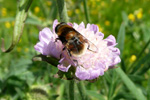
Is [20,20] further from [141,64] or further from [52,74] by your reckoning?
[141,64]

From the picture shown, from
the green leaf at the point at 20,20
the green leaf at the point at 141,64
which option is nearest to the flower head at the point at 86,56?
the green leaf at the point at 20,20

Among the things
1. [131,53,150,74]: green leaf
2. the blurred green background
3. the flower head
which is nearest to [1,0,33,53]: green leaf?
the flower head

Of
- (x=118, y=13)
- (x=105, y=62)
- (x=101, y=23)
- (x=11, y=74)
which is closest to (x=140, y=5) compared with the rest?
(x=118, y=13)

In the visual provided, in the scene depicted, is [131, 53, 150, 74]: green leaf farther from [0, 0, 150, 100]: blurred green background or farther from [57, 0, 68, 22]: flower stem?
[57, 0, 68, 22]: flower stem

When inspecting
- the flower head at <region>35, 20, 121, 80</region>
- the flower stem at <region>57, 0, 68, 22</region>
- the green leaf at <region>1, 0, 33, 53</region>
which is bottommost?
the flower head at <region>35, 20, 121, 80</region>

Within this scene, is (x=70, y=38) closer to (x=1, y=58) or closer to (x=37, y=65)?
(x=37, y=65)

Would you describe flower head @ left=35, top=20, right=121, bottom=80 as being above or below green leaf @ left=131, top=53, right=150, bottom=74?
below

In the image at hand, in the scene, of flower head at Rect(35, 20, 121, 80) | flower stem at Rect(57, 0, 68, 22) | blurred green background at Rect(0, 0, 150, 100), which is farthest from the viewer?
blurred green background at Rect(0, 0, 150, 100)

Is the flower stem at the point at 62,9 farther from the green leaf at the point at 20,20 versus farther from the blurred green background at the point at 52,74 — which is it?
the blurred green background at the point at 52,74
